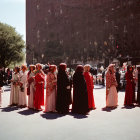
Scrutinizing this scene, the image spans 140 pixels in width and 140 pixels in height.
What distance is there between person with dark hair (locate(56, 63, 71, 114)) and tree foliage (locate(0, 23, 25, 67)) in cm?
3961

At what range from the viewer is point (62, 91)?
927cm

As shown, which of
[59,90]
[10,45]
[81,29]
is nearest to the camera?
[59,90]

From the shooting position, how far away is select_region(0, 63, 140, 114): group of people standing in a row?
922 centimetres

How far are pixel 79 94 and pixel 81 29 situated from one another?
66.0 m

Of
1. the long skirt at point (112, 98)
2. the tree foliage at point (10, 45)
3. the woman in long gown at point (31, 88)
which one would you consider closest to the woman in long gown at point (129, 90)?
the long skirt at point (112, 98)

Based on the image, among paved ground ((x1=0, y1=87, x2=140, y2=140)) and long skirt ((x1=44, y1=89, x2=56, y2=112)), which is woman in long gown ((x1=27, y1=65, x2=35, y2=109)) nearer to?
long skirt ((x1=44, y1=89, x2=56, y2=112))

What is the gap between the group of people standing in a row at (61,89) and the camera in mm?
9219

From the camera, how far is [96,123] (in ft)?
24.1

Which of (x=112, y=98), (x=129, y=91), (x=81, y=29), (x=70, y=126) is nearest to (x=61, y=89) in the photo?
(x=70, y=126)

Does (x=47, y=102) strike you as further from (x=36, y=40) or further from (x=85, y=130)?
(x=36, y=40)

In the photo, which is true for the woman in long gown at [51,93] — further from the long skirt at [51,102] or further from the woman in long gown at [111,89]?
the woman in long gown at [111,89]

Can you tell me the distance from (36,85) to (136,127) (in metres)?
4.69

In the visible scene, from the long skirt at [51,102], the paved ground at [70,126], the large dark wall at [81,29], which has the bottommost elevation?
the paved ground at [70,126]

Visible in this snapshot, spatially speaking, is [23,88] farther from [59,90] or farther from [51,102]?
[59,90]
